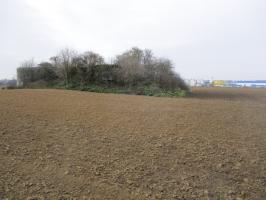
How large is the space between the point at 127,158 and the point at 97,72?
1541cm

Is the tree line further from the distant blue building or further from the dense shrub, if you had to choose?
the distant blue building

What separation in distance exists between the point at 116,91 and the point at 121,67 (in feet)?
8.48

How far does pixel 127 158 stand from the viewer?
443 cm

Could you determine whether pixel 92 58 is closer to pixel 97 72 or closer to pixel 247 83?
pixel 97 72

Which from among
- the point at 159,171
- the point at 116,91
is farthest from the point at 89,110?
the point at 116,91

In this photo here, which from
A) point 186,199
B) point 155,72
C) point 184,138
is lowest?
point 186,199

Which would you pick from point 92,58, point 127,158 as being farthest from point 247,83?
point 127,158

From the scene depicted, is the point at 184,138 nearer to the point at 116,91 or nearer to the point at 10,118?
the point at 10,118

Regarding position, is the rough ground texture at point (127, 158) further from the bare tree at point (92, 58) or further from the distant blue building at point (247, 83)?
the distant blue building at point (247, 83)

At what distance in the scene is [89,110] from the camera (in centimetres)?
820

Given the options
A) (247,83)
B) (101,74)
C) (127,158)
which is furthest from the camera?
(247,83)

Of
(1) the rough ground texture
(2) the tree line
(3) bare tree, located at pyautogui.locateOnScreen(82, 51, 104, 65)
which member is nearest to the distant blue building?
(2) the tree line

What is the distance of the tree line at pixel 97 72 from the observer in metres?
19.1

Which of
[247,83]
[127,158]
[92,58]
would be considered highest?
[92,58]
